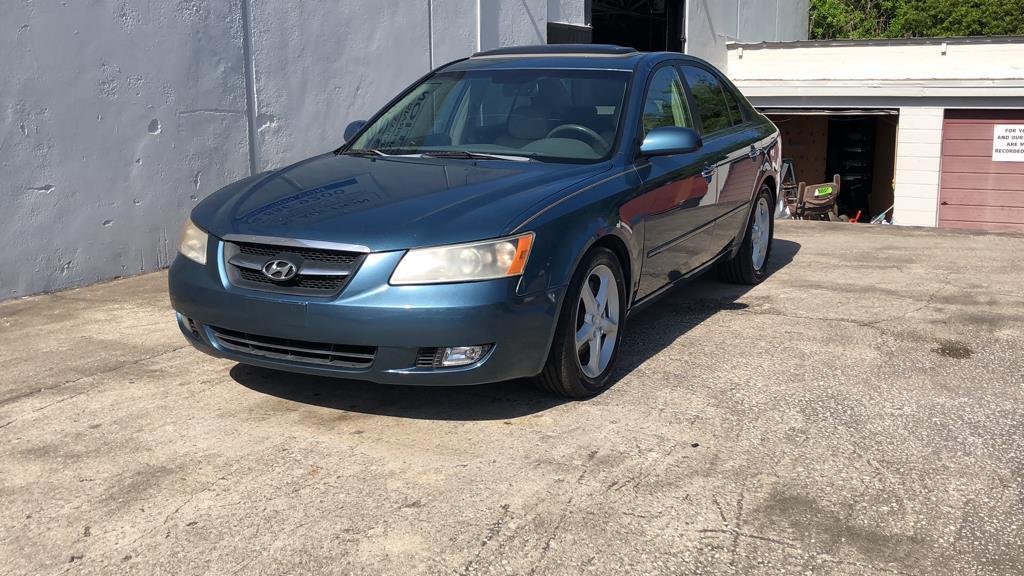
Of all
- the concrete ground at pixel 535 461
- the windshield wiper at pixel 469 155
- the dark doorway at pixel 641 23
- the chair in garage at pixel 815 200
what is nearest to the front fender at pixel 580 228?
the windshield wiper at pixel 469 155

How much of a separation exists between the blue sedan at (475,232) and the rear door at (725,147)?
125mm

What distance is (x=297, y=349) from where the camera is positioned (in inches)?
161

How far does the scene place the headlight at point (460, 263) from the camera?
3912 mm

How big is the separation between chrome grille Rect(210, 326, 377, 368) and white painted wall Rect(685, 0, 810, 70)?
50.4 ft

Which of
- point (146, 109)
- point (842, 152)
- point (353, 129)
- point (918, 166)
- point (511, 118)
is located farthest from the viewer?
point (842, 152)

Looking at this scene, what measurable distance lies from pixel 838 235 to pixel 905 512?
716cm

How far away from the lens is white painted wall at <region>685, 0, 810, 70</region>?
61.7 feet

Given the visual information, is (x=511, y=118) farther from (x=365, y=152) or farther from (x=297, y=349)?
(x=297, y=349)

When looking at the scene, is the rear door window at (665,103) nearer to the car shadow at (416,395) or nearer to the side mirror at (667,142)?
the side mirror at (667,142)

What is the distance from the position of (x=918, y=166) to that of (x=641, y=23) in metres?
6.50

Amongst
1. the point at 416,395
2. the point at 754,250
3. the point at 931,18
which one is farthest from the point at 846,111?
the point at 416,395

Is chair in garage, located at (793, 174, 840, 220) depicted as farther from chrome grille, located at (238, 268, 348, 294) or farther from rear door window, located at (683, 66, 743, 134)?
chrome grille, located at (238, 268, 348, 294)

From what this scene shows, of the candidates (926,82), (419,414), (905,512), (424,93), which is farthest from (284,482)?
(926,82)

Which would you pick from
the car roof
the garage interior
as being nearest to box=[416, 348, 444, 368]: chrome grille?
the car roof
